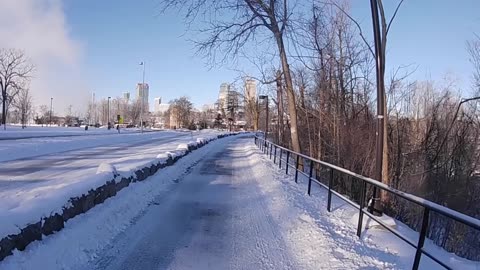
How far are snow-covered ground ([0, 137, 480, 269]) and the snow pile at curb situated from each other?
0.12m

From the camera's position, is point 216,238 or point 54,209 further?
point 216,238

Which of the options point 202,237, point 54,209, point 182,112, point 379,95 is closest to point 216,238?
point 202,237

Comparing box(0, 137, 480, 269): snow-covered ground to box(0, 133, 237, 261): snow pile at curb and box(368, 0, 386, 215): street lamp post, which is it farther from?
box(368, 0, 386, 215): street lamp post

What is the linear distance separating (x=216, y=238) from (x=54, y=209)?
247 centimetres

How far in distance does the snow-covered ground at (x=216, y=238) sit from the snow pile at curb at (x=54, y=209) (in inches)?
4.7

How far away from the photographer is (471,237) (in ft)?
47.0

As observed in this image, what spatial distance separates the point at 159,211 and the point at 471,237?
36.2ft

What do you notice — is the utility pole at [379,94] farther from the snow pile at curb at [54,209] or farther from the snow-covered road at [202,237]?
the snow pile at curb at [54,209]

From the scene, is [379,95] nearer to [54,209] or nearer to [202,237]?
[202,237]

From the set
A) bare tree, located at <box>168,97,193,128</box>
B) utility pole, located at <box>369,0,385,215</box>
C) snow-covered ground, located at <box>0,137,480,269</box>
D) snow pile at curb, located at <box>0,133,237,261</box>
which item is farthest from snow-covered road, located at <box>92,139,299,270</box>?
bare tree, located at <box>168,97,193,128</box>

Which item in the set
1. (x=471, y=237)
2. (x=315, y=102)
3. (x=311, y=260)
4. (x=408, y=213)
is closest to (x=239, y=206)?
(x=311, y=260)

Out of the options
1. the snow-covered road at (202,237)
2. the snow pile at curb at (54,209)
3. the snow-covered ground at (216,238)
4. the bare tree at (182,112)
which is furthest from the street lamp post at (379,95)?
the bare tree at (182,112)

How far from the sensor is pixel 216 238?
22.5ft

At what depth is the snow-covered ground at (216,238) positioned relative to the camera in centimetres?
548
